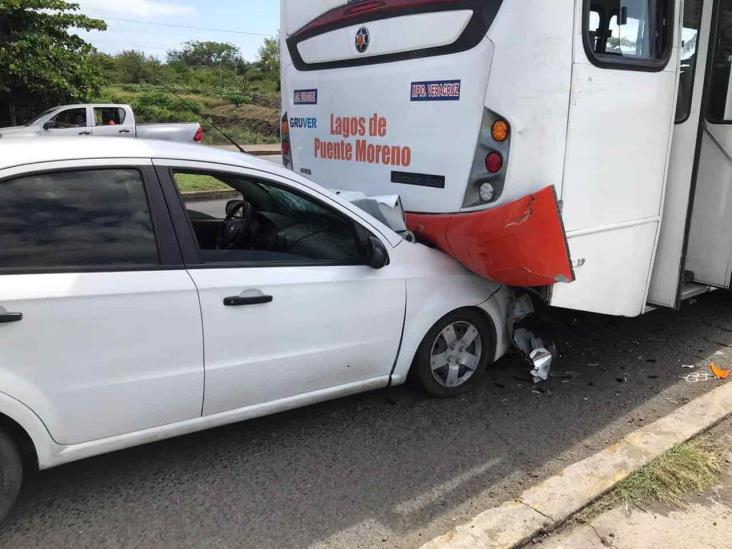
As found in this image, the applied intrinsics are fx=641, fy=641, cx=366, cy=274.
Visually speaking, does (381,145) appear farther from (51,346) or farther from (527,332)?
(51,346)

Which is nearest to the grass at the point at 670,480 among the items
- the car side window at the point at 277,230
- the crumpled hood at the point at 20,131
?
the car side window at the point at 277,230

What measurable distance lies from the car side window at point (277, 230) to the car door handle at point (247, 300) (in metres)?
0.20

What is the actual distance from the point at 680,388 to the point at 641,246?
39.1 inches

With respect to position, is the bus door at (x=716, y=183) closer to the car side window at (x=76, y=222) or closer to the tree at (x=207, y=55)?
the car side window at (x=76, y=222)

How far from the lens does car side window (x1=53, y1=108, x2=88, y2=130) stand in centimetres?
1641

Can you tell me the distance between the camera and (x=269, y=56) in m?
53.3

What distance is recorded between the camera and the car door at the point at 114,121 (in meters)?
16.6

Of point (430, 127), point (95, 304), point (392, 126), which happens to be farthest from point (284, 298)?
point (392, 126)

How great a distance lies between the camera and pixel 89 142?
288 centimetres

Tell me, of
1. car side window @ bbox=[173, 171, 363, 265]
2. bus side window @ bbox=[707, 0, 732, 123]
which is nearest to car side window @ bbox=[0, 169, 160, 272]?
car side window @ bbox=[173, 171, 363, 265]

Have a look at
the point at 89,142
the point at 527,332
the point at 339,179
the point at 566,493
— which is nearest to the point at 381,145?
the point at 339,179

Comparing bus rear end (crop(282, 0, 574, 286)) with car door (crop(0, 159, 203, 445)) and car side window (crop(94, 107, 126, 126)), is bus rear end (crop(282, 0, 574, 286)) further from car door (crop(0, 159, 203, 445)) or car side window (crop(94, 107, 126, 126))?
car side window (crop(94, 107, 126, 126))

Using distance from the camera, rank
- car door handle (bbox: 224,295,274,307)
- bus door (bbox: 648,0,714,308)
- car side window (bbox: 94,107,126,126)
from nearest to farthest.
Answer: car door handle (bbox: 224,295,274,307), bus door (bbox: 648,0,714,308), car side window (bbox: 94,107,126,126)

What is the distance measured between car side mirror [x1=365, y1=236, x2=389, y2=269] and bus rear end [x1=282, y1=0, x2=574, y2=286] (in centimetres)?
60
